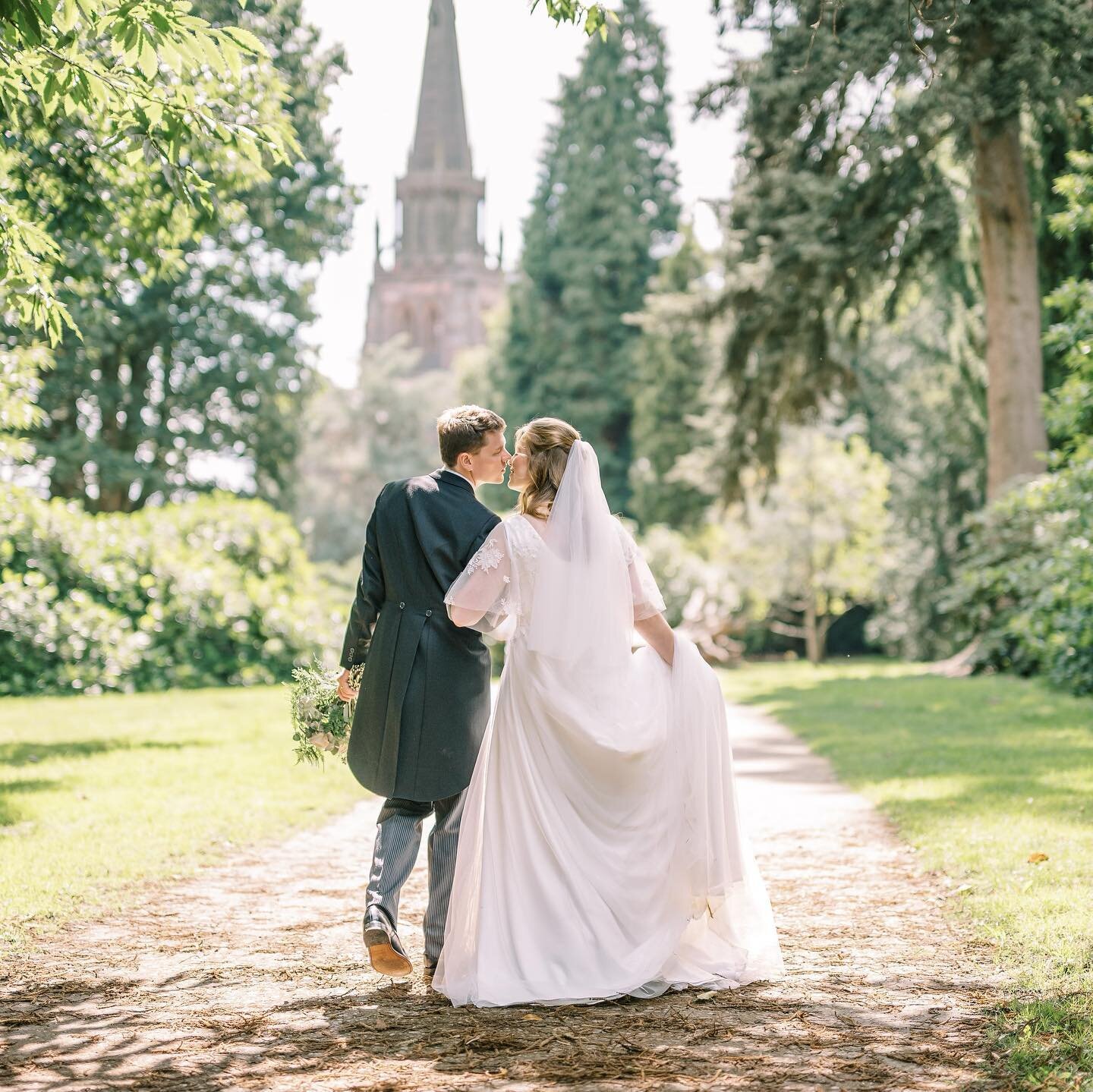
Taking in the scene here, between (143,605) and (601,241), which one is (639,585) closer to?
(143,605)

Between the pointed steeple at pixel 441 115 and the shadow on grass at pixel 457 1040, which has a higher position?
the pointed steeple at pixel 441 115

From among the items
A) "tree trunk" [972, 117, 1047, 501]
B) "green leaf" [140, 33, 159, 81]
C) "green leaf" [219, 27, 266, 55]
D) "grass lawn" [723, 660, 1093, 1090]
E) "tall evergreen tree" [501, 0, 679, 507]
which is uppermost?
"tall evergreen tree" [501, 0, 679, 507]

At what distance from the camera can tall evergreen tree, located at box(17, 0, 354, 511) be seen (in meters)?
27.9

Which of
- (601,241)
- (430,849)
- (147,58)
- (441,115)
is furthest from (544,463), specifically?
(441,115)

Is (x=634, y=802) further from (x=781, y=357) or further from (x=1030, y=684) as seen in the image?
(x=781, y=357)

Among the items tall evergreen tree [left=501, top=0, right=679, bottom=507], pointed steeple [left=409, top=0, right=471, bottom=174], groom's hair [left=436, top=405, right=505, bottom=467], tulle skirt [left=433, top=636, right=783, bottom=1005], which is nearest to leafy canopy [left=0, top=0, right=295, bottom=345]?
groom's hair [left=436, top=405, right=505, bottom=467]

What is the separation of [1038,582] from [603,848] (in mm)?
11329

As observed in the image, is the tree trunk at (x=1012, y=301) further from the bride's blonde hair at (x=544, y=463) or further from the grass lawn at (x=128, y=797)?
the bride's blonde hair at (x=544, y=463)

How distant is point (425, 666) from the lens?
495cm

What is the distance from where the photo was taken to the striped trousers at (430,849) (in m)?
4.92

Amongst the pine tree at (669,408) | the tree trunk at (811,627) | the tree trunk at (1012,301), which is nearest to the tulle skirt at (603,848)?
the tree trunk at (1012,301)

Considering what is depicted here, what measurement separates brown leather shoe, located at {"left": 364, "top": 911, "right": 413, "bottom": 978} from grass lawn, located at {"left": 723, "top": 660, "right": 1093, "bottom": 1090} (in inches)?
75.9

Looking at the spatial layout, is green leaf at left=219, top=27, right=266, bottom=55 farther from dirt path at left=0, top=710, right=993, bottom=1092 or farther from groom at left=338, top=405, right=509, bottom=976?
dirt path at left=0, top=710, right=993, bottom=1092

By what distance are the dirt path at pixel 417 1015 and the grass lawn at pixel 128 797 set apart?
1.52ft
